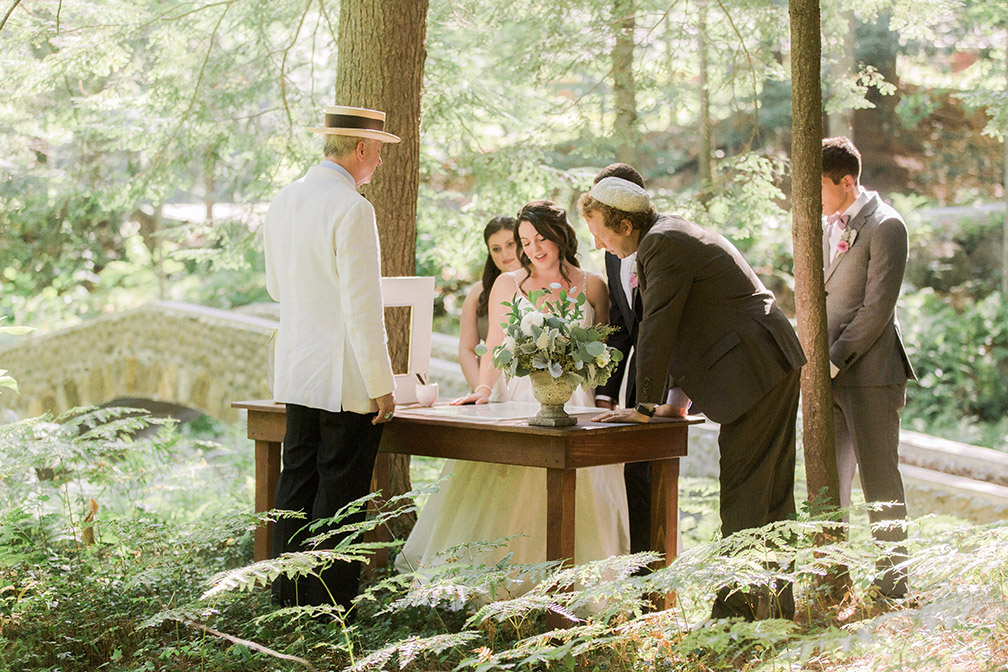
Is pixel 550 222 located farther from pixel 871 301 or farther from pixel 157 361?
pixel 157 361

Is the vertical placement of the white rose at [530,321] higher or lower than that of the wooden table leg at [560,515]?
higher

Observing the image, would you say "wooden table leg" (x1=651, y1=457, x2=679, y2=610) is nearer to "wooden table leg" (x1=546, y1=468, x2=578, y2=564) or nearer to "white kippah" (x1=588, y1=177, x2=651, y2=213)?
"wooden table leg" (x1=546, y1=468, x2=578, y2=564)

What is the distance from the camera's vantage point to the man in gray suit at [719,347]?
3.77 metres

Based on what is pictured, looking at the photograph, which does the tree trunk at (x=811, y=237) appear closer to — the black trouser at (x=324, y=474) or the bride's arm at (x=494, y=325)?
the bride's arm at (x=494, y=325)

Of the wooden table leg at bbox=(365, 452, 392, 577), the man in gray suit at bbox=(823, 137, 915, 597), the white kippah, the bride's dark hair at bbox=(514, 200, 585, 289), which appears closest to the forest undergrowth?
the wooden table leg at bbox=(365, 452, 392, 577)

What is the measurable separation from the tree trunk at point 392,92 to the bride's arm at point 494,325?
470 mm

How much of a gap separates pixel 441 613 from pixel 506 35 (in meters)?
9.65

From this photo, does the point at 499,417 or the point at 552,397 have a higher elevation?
the point at 552,397

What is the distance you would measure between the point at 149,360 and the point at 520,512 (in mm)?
9025

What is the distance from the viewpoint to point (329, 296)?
12.9 feet

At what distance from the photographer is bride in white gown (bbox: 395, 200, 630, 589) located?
452cm

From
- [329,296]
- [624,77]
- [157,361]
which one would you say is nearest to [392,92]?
[329,296]

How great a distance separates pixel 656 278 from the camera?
3770 mm

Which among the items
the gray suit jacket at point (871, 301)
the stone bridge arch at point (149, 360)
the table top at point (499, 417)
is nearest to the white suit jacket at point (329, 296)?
the table top at point (499, 417)
